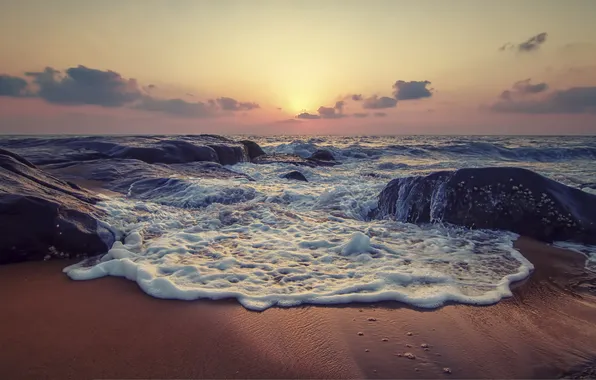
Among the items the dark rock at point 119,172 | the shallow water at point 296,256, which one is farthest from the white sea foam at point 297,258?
the dark rock at point 119,172

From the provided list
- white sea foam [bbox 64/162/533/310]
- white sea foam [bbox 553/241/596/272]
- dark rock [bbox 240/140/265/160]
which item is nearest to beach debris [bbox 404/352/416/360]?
white sea foam [bbox 64/162/533/310]

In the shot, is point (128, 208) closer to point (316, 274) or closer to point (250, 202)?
point (250, 202)

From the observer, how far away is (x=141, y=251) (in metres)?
3.69

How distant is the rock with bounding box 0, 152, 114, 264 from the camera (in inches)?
135

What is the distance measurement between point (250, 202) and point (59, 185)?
9.53 feet

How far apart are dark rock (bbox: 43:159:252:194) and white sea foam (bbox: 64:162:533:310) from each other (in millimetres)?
2616

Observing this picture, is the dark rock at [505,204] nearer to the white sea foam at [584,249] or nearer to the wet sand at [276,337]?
the white sea foam at [584,249]

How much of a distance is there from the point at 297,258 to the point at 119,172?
6628mm

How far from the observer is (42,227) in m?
3.60

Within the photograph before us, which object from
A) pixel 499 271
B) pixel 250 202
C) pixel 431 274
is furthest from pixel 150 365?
pixel 250 202

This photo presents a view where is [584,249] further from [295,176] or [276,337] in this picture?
[295,176]

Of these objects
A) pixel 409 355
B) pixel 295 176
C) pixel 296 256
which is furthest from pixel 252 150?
pixel 409 355

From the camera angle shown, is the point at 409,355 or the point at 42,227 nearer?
the point at 409,355

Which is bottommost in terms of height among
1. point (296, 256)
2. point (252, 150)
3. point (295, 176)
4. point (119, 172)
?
point (295, 176)
